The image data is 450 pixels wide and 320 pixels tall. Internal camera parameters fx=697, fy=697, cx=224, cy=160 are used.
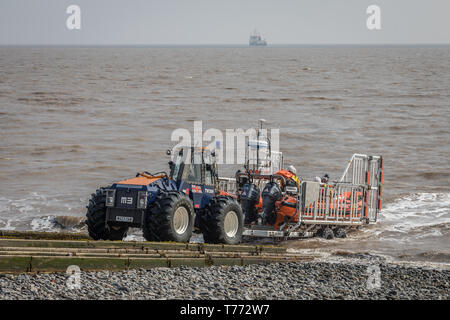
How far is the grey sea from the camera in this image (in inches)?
899

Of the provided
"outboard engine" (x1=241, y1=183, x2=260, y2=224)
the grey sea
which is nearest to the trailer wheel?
the grey sea

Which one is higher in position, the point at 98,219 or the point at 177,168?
the point at 177,168

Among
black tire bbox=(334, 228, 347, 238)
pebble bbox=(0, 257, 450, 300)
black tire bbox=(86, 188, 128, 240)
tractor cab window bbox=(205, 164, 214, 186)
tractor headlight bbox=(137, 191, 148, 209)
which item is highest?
tractor cab window bbox=(205, 164, 214, 186)

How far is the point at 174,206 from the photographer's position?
13.4 metres

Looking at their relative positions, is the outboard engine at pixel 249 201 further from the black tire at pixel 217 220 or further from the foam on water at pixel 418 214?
the foam on water at pixel 418 214

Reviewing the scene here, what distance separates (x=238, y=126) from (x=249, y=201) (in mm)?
28455

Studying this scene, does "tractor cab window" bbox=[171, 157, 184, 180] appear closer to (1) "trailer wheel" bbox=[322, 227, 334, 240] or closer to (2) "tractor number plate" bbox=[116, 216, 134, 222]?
(2) "tractor number plate" bbox=[116, 216, 134, 222]

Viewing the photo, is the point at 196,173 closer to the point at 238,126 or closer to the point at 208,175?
the point at 208,175

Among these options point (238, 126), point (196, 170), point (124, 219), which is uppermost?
point (238, 126)

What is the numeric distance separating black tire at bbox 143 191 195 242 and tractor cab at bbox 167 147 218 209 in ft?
2.88

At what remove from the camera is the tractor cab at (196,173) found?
1478 centimetres

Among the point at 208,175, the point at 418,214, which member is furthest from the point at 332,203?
the point at 418,214

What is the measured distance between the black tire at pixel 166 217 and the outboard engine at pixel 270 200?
13.8 ft
